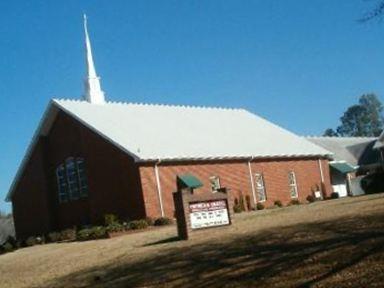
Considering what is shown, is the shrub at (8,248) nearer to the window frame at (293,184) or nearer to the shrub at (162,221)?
the shrub at (162,221)

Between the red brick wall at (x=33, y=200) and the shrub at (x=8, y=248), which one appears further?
the red brick wall at (x=33, y=200)

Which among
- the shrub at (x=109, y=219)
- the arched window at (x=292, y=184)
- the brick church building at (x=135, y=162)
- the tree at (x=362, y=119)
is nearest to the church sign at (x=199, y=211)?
the brick church building at (x=135, y=162)

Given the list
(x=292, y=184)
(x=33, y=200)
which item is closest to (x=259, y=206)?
(x=292, y=184)

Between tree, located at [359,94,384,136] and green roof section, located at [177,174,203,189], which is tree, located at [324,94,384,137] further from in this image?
green roof section, located at [177,174,203,189]

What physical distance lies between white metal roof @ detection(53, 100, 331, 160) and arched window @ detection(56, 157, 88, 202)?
3.00 m

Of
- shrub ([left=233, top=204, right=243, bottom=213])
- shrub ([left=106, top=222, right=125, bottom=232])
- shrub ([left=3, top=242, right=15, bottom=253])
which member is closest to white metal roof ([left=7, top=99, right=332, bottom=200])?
shrub ([left=233, top=204, right=243, bottom=213])

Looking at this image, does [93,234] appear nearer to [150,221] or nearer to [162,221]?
[150,221]

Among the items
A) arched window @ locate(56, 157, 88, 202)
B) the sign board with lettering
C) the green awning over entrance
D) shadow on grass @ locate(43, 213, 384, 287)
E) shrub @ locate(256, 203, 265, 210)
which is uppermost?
arched window @ locate(56, 157, 88, 202)

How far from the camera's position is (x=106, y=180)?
3691cm

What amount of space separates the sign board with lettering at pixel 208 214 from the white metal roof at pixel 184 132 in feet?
43.2

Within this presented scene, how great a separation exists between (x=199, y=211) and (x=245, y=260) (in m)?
7.58

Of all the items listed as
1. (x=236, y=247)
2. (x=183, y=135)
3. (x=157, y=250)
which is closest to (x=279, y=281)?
(x=236, y=247)

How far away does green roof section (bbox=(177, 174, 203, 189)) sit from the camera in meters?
36.2

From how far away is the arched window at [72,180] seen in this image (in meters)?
38.9
